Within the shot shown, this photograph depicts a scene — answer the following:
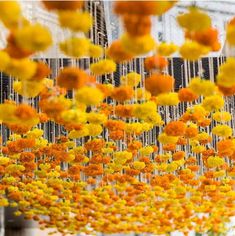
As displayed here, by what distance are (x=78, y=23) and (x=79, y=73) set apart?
2.21 ft

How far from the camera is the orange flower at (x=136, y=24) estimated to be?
4.97 meters

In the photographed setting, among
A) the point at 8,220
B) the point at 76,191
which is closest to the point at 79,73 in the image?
the point at 76,191

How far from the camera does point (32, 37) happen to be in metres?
4.94

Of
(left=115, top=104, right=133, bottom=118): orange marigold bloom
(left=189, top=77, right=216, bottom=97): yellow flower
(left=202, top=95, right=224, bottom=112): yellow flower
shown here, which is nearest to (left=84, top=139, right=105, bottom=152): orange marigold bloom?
(left=115, top=104, right=133, bottom=118): orange marigold bloom

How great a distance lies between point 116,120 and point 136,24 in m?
4.91

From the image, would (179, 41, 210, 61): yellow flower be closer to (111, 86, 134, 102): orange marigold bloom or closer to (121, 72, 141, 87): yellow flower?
(111, 86, 134, 102): orange marigold bloom

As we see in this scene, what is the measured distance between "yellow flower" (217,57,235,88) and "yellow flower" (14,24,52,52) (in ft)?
5.49

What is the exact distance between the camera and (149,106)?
23.4ft

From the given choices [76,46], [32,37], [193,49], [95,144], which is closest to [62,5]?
[32,37]

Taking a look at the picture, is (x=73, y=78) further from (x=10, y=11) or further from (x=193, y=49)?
(x=193, y=49)

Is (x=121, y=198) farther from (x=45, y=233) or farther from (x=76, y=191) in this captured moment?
(x=45, y=233)

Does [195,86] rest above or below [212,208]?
above

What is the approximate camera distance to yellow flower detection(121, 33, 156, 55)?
5.12 m

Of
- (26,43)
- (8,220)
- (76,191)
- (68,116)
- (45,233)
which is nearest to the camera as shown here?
(26,43)
